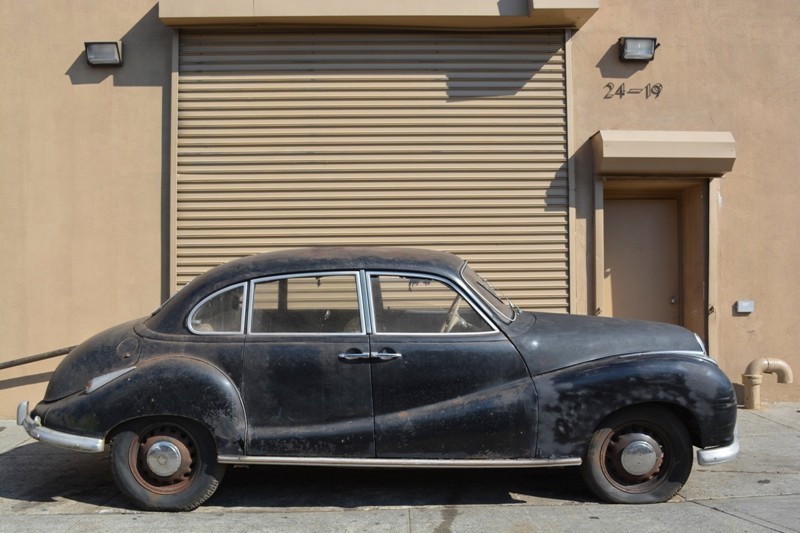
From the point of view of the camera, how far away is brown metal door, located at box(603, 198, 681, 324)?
8.23m

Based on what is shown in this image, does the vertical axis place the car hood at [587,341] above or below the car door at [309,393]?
above

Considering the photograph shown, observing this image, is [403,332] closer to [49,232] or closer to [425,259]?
[425,259]

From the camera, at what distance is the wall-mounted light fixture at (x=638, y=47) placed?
307 inches

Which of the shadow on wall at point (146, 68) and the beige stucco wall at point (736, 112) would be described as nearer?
the shadow on wall at point (146, 68)

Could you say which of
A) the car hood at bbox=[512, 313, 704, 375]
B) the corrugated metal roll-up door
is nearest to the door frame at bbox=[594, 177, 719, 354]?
the corrugated metal roll-up door

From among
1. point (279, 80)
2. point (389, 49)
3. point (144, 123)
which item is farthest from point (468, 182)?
point (144, 123)

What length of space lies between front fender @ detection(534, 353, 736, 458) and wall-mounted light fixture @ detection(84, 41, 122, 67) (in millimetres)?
5742

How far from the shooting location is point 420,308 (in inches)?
195

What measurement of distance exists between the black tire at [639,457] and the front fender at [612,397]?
113 millimetres

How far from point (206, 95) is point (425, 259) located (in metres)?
3.91

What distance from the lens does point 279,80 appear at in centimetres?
779

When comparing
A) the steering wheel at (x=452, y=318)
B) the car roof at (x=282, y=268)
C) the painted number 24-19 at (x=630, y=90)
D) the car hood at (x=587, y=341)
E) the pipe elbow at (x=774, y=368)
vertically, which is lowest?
the pipe elbow at (x=774, y=368)

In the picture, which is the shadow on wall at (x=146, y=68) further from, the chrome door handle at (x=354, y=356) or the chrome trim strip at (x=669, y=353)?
the chrome trim strip at (x=669, y=353)

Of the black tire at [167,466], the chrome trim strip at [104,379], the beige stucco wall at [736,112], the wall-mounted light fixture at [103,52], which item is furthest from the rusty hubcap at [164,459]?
the beige stucco wall at [736,112]
